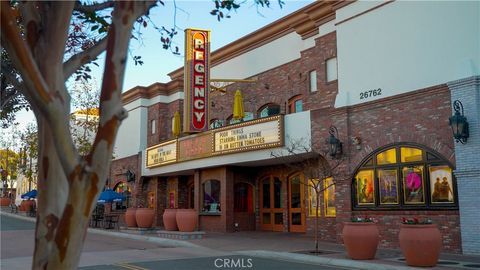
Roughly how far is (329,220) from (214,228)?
7268 mm

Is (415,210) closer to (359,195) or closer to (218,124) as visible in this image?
(359,195)

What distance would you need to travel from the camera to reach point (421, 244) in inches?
492

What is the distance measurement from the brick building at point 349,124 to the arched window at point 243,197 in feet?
0.26

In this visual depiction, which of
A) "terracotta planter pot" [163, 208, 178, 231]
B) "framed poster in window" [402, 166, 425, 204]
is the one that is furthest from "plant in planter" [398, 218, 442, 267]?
"terracotta planter pot" [163, 208, 178, 231]

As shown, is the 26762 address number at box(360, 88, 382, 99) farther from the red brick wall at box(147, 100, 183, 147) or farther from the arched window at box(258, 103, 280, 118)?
the red brick wall at box(147, 100, 183, 147)

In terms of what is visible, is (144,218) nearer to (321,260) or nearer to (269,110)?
(269,110)

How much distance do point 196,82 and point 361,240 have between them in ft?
41.2

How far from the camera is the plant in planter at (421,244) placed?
491 inches

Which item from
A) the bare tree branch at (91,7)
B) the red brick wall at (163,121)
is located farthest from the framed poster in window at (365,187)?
the red brick wall at (163,121)

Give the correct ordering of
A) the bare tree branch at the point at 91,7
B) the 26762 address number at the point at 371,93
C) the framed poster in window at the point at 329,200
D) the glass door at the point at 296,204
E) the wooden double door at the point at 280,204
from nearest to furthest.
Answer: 1. the bare tree branch at the point at 91,7
2. the 26762 address number at the point at 371,93
3. the framed poster in window at the point at 329,200
4. the glass door at the point at 296,204
5. the wooden double door at the point at 280,204

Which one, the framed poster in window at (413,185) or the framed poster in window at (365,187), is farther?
the framed poster in window at (365,187)

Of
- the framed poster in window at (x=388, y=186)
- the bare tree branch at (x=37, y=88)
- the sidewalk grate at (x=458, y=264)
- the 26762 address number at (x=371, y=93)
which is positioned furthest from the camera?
the 26762 address number at (x=371, y=93)

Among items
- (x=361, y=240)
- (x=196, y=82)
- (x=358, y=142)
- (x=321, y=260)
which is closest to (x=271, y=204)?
(x=196, y=82)

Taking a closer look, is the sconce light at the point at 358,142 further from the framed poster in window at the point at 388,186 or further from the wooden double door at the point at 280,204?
the wooden double door at the point at 280,204
